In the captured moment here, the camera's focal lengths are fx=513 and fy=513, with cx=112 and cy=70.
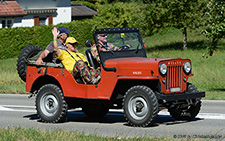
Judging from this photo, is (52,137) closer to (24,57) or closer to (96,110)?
(96,110)

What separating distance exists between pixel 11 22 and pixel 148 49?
41.5 feet

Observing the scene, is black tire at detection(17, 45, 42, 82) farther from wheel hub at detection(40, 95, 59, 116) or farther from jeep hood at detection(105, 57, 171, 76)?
jeep hood at detection(105, 57, 171, 76)

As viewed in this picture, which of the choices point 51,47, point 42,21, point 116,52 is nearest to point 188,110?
point 116,52

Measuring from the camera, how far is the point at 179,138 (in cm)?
862

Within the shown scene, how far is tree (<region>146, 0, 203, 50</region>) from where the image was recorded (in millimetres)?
41219

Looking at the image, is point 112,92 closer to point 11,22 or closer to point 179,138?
point 179,138

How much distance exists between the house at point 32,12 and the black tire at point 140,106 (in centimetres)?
3532

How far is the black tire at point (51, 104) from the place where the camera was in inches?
426

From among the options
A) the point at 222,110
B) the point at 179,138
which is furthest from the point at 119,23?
the point at 179,138

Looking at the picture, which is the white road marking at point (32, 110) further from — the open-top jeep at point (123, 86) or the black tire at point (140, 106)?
the black tire at point (140, 106)

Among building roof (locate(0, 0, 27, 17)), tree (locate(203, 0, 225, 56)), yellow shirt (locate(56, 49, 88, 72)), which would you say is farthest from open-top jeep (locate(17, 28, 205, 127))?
building roof (locate(0, 0, 27, 17))

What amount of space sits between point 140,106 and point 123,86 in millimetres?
791

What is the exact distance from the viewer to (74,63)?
11.0 meters

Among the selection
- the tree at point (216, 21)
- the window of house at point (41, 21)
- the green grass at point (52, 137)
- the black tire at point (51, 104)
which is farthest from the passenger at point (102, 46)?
the window of house at point (41, 21)
